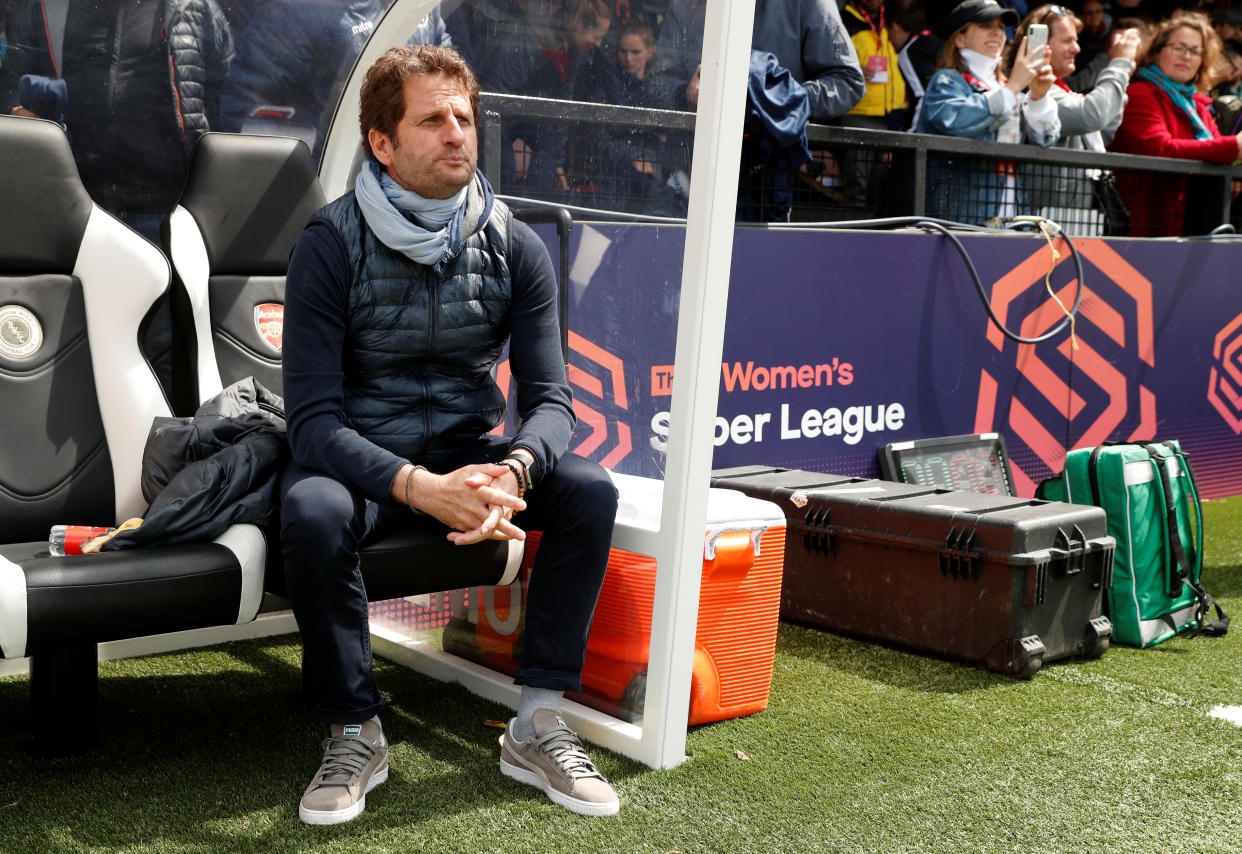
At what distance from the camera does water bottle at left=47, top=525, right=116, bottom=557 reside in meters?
2.43

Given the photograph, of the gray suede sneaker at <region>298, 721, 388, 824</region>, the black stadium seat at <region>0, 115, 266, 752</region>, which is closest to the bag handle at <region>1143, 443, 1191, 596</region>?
the gray suede sneaker at <region>298, 721, 388, 824</region>

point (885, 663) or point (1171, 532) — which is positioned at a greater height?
point (1171, 532)

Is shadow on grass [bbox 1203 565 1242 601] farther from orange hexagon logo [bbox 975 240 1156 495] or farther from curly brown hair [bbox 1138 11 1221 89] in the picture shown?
curly brown hair [bbox 1138 11 1221 89]

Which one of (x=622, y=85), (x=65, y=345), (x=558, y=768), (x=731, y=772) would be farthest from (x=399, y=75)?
(x=731, y=772)

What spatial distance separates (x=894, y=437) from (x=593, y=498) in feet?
8.13

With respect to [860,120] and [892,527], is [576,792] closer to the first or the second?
[892,527]

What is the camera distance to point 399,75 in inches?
98.5

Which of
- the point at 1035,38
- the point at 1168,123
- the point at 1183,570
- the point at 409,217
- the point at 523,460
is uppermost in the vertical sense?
the point at 1035,38

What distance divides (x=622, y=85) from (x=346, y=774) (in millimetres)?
1498

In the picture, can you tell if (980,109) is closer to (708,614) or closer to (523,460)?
(708,614)

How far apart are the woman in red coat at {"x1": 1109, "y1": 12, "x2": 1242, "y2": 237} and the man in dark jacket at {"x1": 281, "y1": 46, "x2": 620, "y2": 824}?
15.2 feet

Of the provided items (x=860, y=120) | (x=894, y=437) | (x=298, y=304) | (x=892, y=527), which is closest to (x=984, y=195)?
(x=860, y=120)

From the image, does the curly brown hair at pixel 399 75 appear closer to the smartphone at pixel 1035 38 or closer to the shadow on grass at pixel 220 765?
the shadow on grass at pixel 220 765

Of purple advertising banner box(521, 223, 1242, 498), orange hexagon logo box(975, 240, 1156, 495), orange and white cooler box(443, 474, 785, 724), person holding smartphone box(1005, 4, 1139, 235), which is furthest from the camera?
person holding smartphone box(1005, 4, 1139, 235)
